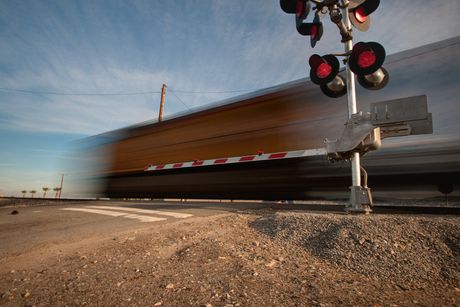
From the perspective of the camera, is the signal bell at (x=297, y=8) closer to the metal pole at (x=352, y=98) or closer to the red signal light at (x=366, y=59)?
the metal pole at (x=352, y=98)

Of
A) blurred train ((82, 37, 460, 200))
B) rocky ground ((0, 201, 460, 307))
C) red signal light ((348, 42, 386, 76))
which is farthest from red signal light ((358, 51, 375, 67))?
blurred train ((82, 37, 460, 200))

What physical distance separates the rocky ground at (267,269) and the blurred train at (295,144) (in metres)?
2.68

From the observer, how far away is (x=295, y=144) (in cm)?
536

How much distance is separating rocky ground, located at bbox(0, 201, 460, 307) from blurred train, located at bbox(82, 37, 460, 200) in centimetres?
268

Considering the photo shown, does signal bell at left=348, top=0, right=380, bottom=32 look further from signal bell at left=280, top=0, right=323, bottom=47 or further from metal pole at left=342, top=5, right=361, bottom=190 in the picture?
signal bell at left=280, top=0, right=323, bottom=47

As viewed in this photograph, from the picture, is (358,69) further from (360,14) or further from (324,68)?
(360,14)

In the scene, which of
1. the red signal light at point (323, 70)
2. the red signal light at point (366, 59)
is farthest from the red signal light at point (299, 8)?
the red signal light at point (366, 59)

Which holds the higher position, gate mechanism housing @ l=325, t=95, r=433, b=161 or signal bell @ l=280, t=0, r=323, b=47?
signal bell @ l=280, t=0, r=323, b=47

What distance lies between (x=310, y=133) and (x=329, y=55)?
7.38 feet

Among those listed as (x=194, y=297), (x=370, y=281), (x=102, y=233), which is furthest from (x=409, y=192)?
(x=102, y=233)

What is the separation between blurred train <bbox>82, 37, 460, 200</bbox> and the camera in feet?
13.5

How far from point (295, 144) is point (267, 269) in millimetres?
3911

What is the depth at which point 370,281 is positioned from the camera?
1.60 m

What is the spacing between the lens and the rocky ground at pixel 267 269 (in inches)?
55.5
